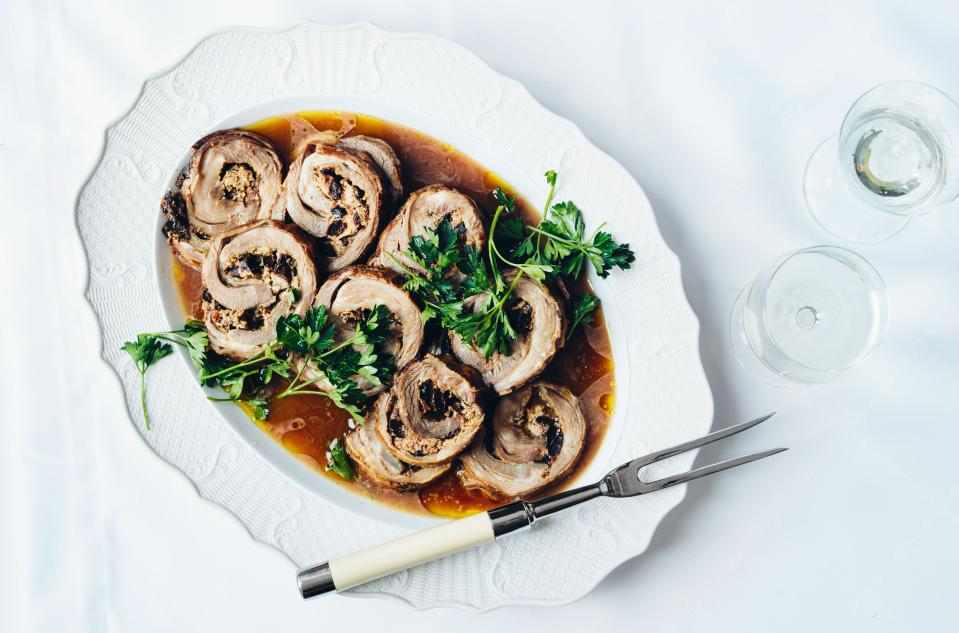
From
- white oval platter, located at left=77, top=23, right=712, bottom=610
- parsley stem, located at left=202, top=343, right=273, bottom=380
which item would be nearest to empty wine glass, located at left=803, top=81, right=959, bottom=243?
white oval platter, located at left=77, top=23, right=712, bottom=610

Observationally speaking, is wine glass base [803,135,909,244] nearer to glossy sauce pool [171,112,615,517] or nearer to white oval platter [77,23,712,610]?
white oval platter [77,23,712,610]

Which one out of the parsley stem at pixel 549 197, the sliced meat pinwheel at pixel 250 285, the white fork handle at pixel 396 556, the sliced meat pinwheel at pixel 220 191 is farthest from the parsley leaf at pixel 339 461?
the parsley stem at pixel 549 197

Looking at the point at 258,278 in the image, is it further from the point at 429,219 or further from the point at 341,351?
the point at 429,219

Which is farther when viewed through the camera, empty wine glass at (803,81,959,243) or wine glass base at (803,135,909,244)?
wine glass base at (803,135,909,244)

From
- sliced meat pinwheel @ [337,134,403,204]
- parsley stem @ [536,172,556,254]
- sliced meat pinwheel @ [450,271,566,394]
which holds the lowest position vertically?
sliced meat pinwheel @ [450,271,566,394]

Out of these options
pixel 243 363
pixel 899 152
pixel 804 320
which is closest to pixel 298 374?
pixel 243 363

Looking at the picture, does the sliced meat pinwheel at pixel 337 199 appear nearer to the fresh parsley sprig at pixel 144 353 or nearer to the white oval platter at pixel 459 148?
the white oval platter at pixel 459 148
